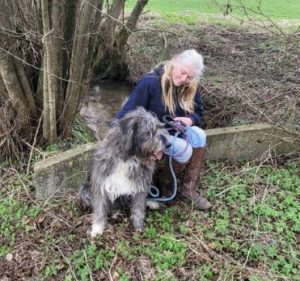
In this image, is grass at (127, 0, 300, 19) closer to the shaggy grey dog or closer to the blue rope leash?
the blue rope leash

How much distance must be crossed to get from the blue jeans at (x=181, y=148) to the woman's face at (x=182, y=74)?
52cm

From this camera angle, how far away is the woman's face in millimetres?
4266

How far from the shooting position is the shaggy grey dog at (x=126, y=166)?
3781 millimetres

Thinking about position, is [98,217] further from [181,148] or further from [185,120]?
[185,120]

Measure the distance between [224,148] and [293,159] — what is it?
94 centimetres

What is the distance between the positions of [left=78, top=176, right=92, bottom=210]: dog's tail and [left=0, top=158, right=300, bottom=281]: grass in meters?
0.13

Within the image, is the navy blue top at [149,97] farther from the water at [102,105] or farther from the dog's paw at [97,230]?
the water at [102,105]

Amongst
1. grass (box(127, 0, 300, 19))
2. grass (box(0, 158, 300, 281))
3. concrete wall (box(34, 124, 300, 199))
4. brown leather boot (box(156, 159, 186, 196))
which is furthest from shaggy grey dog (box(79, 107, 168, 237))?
grass (box(127, 0, 300, 19))

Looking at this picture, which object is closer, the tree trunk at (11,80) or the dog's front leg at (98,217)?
the dog's front leg at (98,217)

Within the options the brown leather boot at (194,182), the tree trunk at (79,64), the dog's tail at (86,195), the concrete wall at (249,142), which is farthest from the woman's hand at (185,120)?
the tree trunk at (79,64)

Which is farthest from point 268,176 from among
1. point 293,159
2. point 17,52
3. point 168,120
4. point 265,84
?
point 17,52

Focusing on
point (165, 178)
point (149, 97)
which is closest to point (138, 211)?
point (165, 178)

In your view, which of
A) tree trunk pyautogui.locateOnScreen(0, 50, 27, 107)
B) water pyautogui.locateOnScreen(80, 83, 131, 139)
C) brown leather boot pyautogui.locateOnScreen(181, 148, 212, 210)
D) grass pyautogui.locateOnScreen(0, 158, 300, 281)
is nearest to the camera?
grass pyautogui.locateOnScreen(0, 158, 300, 281)

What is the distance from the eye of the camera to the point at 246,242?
420 centimetres
